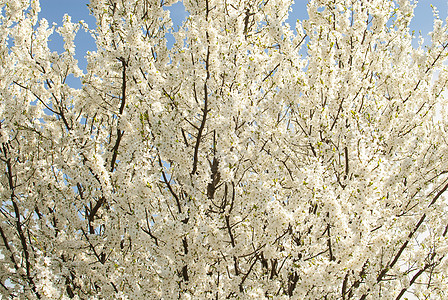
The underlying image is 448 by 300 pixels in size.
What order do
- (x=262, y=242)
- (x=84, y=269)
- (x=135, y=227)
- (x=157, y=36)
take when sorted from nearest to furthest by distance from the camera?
(x=135, y=227) → (x=262, y=242) → (x=84, y=269) → (x=157, y=36)

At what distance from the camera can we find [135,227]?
17.9ft

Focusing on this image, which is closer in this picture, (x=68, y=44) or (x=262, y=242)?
(x=262, y=242)

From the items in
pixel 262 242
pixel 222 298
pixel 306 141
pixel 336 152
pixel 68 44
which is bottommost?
pixel 222 298

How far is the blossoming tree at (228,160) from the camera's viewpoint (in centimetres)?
542

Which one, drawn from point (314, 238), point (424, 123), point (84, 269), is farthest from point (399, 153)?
point (84, 269)

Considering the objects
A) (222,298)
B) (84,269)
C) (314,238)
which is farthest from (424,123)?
(84,269)

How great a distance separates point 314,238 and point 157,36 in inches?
186

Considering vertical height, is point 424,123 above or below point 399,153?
above

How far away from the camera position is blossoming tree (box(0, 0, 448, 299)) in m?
5.42

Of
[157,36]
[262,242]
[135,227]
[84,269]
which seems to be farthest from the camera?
[157,36]

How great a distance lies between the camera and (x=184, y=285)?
18.1 ft

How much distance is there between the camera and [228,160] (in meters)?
5.52

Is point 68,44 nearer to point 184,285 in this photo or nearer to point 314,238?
point 184,285

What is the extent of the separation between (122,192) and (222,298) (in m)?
2.16
